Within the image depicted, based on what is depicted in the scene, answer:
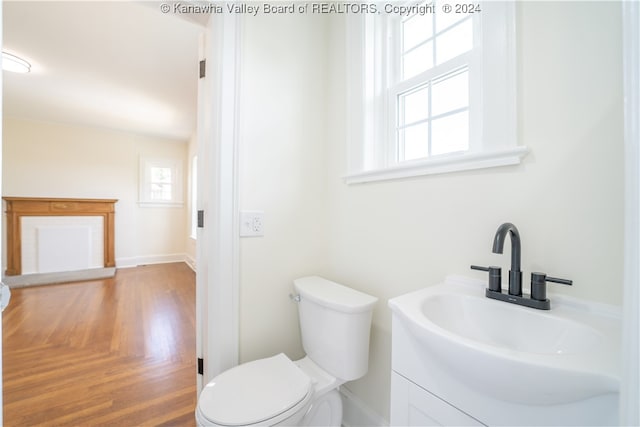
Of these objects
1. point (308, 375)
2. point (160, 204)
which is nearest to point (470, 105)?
point (308, 375)

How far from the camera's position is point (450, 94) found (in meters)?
1.11

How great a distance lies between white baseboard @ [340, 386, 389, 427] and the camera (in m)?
1.24

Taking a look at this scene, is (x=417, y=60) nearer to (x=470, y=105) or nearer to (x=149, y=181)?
(x=470, y=105)

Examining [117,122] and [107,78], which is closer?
[107,78]

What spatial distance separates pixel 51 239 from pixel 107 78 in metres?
2.81

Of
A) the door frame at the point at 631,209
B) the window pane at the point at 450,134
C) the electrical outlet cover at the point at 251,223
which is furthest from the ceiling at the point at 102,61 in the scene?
the door frame at the point at 631,209

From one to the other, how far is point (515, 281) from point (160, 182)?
5.60 metres

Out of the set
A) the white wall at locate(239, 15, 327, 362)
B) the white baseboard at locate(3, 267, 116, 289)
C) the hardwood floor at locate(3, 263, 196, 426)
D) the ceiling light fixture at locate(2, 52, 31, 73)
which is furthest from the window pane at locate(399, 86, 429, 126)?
the white baseboard at locate(3, 267, 116, 289)

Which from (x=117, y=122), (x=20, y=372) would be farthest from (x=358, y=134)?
(x=117, y=122)

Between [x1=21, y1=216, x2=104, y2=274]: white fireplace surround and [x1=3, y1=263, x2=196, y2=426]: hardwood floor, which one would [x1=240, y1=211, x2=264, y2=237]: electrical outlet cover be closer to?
[x1=3, y1=263, x2=196, y2=426]: hardwood floor

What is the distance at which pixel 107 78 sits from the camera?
279 cm

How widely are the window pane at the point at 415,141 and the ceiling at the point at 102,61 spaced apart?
3.71ft

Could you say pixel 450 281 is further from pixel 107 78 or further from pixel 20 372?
pixel 107 78

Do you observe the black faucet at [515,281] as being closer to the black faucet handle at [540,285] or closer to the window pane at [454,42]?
the black faucet handle at [540,285]
